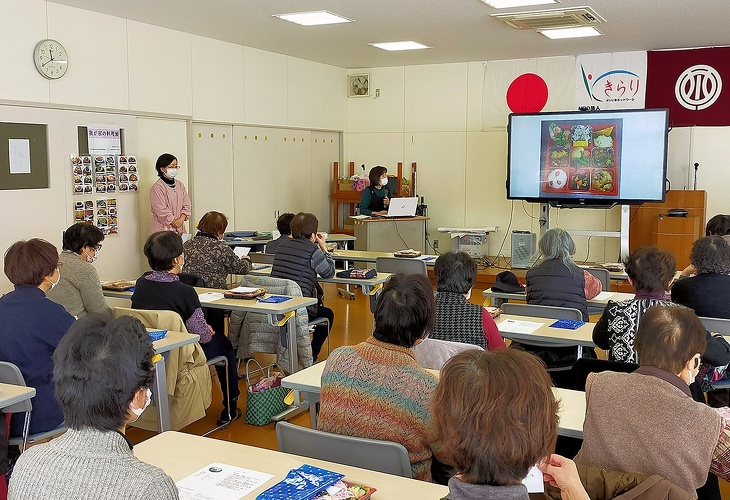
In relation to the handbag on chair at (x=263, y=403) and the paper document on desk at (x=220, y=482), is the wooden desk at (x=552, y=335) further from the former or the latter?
the paper document on desk at (x=220, y=482)

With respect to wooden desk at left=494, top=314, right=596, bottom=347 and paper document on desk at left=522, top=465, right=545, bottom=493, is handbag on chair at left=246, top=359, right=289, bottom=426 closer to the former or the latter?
wooden desk at left=494, top=314, right=596, bottom=347

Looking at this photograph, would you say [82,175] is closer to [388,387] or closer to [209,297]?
[209,297]

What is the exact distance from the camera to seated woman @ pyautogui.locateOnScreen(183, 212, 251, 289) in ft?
18.0

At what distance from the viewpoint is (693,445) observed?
2.00 metres

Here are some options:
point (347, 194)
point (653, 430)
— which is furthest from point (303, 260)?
point (347, 194)

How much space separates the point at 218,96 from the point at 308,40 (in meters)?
1.24

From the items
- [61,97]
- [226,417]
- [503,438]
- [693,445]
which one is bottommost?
[226,417]

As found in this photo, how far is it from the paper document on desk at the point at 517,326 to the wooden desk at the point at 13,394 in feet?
7.60

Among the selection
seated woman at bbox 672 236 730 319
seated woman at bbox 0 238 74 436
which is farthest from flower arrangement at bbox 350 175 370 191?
seated woman at bbox 0 238 74 436

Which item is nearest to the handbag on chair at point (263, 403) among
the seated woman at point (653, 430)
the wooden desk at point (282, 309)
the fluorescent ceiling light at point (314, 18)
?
the wooden desk at point (282, 309)

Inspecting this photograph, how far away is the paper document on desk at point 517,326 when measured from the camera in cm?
394

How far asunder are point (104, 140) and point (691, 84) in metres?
6.99

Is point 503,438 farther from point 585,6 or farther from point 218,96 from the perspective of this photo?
point 218,96

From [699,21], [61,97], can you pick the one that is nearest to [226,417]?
[61,97]
